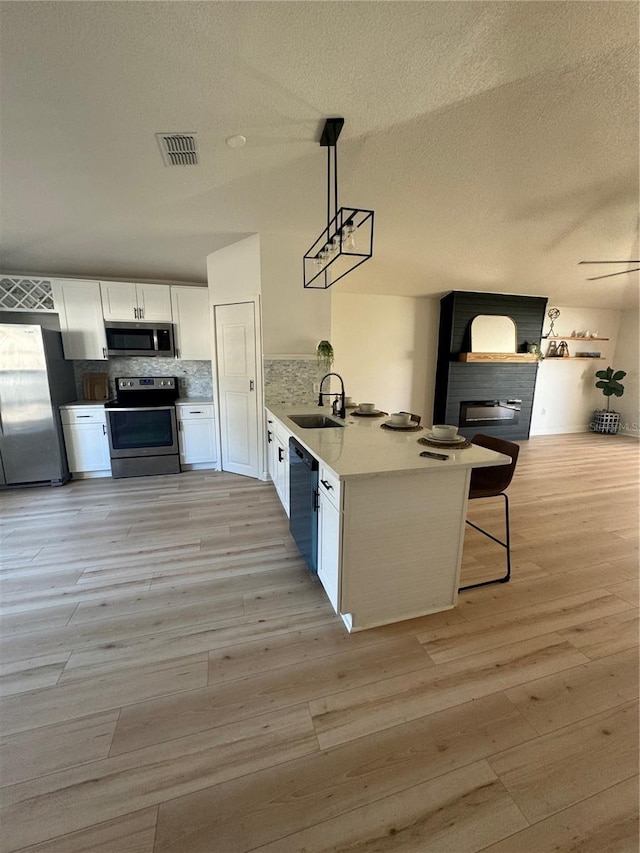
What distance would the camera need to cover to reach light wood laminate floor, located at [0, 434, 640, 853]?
1000 mm

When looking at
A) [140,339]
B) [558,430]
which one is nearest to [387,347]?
[140,339]

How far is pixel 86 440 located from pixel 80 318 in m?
Answer: 1.41

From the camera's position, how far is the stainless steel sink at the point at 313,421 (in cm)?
260

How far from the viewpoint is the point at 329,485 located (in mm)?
1659

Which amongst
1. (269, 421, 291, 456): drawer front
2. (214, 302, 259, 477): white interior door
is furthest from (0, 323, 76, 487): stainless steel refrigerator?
(269, 421, 291, 456): drawer front

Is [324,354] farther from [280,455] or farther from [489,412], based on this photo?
[489,412]

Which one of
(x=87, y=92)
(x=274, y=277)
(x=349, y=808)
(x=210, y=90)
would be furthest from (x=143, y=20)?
(x=349, y=808)

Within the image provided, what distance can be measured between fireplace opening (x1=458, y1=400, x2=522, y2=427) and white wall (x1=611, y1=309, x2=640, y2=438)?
2446 millimetres

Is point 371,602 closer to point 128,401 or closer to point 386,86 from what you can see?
point 386,86

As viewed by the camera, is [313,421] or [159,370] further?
[159,370]

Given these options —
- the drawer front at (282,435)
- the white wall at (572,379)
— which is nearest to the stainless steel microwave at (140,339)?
the drawer front at (282,435)

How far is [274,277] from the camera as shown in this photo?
131 inches

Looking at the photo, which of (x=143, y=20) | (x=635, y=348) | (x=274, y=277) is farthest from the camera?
(x=635, y=348)

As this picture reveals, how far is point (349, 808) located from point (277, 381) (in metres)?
3.04
